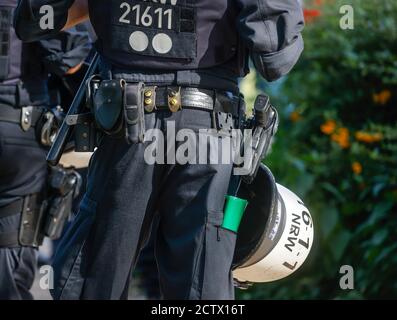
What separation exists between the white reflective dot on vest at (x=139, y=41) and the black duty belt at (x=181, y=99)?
0.15m

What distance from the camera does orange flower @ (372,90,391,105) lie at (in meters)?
5.45

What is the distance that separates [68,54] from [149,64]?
1.47 m

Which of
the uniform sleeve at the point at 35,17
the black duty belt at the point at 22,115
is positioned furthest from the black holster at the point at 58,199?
the uniform sleeve at the point at 35,17

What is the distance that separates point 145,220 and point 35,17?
0.89 metres

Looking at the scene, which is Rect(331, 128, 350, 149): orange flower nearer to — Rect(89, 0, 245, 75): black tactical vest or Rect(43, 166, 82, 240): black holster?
Rect(43, 166, 82, 240): black holster

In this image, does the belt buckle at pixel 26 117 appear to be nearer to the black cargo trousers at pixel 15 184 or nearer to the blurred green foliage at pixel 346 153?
the black cargo trousers at pixel 15 184

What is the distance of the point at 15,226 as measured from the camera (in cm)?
461

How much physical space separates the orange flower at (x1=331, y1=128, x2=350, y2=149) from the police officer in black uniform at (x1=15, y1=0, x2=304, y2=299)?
216cm

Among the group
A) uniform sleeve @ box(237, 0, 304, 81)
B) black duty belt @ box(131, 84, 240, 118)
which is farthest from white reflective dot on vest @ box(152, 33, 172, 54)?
uniform sleeve @ box(237, 0, 304, 81)

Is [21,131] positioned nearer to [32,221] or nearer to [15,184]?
[15,184]

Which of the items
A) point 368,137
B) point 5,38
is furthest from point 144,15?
point 368,137

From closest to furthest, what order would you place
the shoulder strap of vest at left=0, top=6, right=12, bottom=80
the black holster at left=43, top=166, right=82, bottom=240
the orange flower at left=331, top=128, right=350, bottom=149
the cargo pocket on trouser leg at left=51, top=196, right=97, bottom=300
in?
the cargo pocket on trouser leg at left=51, top=196, right=97, bottom=300, the shoulder strap of vest at left=0, top=6, right=12, bottom=80, the black holster at left=43, top=166, right=82, bottom=240, the orange flower at left=331, top=128, right=350, bottom=149

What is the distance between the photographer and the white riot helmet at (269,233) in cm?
336
